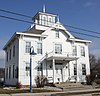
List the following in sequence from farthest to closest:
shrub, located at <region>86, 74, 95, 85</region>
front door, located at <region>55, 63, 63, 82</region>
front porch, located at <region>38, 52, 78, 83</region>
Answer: shrub, located at <region>86, 74, 95, 85</region>, front door, located at <region>55, 63, 63, 82</region>, front porch, located at <region>38, 52, 78, 83</region>

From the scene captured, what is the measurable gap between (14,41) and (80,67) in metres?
11.5

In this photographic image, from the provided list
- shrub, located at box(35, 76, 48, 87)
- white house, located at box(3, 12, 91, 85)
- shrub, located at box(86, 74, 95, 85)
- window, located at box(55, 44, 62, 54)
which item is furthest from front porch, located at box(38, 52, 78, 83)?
shrub, located at box(86, 74, 95, 85)

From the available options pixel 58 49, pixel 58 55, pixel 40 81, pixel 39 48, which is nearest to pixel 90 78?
pixel 58 55

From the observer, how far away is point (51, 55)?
107 ft

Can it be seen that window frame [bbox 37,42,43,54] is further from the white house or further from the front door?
the front door

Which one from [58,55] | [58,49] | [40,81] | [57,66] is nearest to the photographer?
[40,81]

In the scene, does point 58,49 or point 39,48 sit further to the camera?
point 58,49

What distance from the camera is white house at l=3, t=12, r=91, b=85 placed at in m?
31.0

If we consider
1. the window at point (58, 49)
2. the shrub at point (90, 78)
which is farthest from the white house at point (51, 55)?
the shrub at point (90, 78)

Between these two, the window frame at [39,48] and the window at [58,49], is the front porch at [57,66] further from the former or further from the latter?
the window frame at [39,48]

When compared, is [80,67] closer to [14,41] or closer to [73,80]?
[73,80]

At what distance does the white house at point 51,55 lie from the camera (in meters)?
31.0

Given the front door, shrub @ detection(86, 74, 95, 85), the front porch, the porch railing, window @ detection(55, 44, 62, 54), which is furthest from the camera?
window @ detection(55, 44, 62, 54)

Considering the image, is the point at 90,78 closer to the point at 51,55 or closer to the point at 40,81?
the point at 51,55
